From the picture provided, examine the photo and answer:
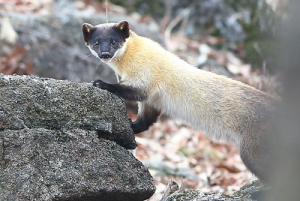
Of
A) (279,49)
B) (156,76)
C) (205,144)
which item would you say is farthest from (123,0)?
(279,49)

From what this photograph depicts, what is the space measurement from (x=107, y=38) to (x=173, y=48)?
7.10 m

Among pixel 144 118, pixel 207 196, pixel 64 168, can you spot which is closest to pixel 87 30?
pixel 144 118

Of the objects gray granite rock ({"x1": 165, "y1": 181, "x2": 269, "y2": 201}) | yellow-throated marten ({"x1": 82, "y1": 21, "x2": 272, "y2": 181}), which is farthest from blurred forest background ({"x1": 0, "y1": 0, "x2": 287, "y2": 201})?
gray granite rock ({"x1": 165, "y1": 181, "x2": 269, "y2": 201})

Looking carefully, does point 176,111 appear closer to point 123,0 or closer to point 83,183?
point 83,183

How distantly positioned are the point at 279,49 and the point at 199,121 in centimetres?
406

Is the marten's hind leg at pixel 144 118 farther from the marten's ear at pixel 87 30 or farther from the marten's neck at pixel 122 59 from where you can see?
the marten's ear at pixel 87 30

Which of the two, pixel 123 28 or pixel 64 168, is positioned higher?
pixel 123 28

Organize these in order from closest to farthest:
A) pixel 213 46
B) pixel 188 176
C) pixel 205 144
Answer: pixel 188 176 < pixel 205 144 < pixel 213 46

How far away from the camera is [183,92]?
20.7 ft

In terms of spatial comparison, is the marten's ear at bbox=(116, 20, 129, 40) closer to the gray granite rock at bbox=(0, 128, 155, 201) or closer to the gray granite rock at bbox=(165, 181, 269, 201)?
the gray granite rock at bbox=(0, 128, 155, 201)

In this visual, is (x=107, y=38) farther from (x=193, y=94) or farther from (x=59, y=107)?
(x=59, y=107)

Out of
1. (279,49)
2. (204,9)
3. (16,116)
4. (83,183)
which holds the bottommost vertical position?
(204,9)

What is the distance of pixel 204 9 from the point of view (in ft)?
49.7

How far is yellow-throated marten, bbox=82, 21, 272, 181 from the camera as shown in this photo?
239 inches
